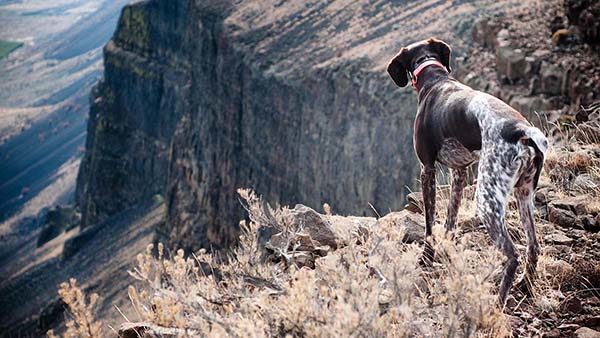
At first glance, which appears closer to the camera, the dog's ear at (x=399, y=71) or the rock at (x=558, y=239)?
the rock at (x=558, y=239)

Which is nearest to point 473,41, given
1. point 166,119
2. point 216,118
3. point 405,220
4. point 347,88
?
point 347,88

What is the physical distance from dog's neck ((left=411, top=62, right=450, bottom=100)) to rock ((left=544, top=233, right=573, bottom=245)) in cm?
155

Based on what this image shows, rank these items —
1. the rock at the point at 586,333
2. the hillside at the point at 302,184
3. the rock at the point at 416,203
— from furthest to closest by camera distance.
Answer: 1. the rock at the point at 416,203
2. the hillside at the point at 302,184
3. the rock at the point at 586,333

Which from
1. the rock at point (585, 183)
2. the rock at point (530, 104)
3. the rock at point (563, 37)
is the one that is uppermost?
the rock at point (585, 183)

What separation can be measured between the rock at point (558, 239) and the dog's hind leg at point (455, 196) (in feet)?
2.58

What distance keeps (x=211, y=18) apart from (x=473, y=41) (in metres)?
25.2

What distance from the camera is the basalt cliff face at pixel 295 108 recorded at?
89.1 ft

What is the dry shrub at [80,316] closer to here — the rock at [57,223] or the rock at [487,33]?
the rock at [487,33]

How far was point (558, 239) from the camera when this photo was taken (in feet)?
21.4

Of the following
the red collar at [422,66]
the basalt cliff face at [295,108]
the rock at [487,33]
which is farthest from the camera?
the basalt cliff face at [295,108]

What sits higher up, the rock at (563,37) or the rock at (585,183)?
the rock at (585,183)

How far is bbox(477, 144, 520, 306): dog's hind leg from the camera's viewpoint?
5.31m

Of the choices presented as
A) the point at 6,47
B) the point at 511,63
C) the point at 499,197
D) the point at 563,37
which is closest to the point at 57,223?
the point at 511,63

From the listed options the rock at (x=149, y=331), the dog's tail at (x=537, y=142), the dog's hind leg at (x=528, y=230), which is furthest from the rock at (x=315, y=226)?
the dog's tail at (x=537, y=142)
